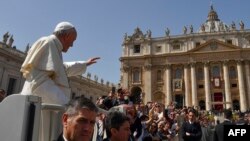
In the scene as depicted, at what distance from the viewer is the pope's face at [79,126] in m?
2.20

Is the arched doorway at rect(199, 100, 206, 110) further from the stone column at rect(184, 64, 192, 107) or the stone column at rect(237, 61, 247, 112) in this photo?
the stone column at rect(237, 61, 247, 112)

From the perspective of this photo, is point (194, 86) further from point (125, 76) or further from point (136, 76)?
point (125, 76)

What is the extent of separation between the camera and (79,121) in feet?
7.39

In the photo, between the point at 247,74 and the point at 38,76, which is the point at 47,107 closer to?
the point at 38,76

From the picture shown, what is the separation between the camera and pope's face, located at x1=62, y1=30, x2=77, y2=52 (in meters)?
3.36

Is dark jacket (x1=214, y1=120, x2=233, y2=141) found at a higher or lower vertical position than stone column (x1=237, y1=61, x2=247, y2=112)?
lower

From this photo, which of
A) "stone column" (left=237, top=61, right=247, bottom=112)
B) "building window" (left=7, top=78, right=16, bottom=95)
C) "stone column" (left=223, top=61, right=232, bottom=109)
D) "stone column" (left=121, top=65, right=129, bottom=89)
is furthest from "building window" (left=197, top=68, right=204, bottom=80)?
"building window" (left=7, top=78, right=16, bottom=95)

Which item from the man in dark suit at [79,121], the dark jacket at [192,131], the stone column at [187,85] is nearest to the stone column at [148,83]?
the stone column at [187,85]

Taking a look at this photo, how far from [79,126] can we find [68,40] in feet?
4.95

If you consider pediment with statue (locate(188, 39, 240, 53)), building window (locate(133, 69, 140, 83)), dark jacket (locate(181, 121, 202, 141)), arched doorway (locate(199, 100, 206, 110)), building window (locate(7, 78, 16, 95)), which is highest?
pediment with statue (locate(188, 39, 240, 53))

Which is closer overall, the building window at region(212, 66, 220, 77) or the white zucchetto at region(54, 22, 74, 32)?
the white zucchetto at region(54, 22, 74, 32)

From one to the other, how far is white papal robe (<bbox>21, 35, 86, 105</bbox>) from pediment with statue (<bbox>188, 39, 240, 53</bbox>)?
41.7 meters

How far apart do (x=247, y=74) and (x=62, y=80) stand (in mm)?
42237

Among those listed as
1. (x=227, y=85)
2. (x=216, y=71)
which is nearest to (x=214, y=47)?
(x=216, y=71)
